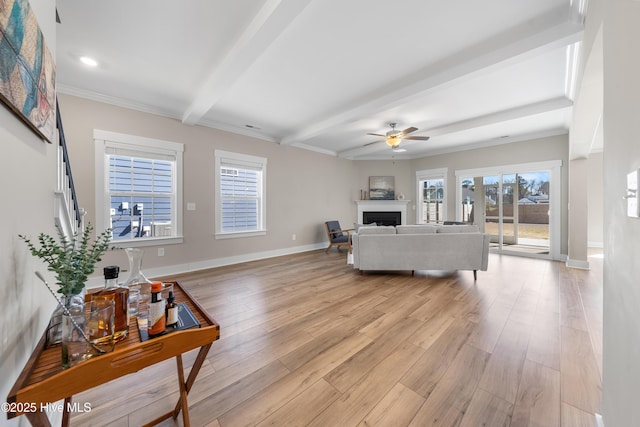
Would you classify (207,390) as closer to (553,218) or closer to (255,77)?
(255,77)

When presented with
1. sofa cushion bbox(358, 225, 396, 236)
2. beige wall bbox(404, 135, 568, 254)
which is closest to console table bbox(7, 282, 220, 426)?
sofa cushion bbox(358, 225, 396, 236)

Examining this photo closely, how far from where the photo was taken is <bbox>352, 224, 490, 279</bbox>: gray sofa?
3.59 meters

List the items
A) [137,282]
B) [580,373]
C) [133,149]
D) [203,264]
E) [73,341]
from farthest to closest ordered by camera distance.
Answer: [203,264] < [133,149] < [580,373] < [137,282] < [73,341]

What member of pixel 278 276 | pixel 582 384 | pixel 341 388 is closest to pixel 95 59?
pixel 278 276

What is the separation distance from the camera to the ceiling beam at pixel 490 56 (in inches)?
80.7

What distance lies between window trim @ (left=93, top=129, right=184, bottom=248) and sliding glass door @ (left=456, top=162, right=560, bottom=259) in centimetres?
651

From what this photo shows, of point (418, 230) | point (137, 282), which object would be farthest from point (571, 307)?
point (137, 282)

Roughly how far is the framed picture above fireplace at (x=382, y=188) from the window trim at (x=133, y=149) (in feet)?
16.7

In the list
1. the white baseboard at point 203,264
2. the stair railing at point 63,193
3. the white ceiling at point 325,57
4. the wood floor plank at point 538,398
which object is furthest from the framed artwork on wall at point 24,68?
the white baseboard at point 203,264

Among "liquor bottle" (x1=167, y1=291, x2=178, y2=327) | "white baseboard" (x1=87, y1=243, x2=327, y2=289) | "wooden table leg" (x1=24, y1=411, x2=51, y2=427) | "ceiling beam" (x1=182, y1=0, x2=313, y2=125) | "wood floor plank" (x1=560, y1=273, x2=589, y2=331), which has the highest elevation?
"ceiling beam" (x1=182, y1=0, x2=313, y2=125)

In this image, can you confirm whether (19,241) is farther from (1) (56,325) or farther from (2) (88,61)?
(2) (88,61)

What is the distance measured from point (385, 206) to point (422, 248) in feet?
11.5

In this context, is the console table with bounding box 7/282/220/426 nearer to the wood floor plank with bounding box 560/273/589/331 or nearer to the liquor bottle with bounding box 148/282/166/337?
the liquor bottle with bounding box 148/282/166/337

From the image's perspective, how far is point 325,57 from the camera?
8.41ft
